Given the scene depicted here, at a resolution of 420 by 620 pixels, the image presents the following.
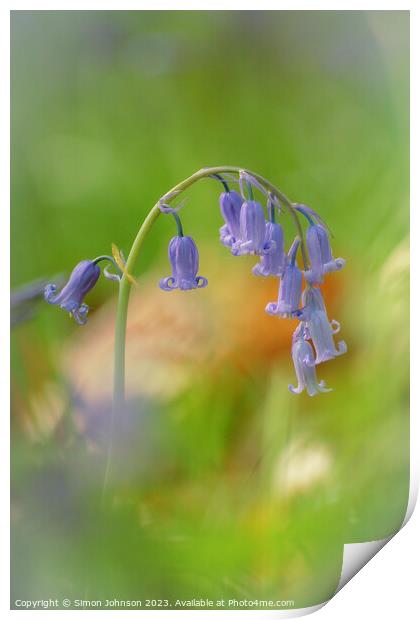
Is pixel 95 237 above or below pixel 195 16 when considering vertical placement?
below

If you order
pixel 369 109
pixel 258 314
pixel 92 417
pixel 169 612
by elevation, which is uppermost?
pixel 369 109

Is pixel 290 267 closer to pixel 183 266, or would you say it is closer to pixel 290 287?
pixel 290 287

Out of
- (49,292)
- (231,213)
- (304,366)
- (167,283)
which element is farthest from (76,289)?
(304,366)

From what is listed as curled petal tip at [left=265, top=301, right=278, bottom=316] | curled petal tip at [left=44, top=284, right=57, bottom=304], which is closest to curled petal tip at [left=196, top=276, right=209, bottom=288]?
curled petal tip at [left=265, top=301, right=278, bottom=316]

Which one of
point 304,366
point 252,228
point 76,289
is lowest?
point 304,366

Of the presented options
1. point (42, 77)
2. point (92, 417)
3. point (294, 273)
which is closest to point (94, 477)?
point (92, 417)

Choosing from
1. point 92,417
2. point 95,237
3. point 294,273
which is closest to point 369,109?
point 294,273

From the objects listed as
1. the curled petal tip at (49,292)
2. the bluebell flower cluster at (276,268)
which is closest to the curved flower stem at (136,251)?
the bluebell flower cluster at (276,268)

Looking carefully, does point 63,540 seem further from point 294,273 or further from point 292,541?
point 294,273
